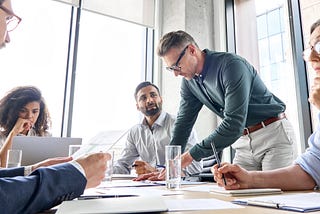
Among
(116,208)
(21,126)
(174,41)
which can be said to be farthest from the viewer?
(21,126)

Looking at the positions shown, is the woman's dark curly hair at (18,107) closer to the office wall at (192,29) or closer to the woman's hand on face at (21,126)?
the woman's hand on face at (21,126)

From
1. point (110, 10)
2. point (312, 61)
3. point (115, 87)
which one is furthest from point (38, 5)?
point (312, 61)

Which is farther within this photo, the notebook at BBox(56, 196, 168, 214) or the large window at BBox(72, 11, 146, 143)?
the large window at BBox(72, 11, 146, 143)

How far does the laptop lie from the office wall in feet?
5.78

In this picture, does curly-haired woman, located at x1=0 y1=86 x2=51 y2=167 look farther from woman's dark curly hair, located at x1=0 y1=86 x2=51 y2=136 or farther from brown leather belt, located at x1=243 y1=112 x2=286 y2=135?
brown leather belt, located at x1=243 y1=112 x2=286 y2=135

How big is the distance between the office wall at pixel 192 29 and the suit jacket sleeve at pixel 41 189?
8.26ft

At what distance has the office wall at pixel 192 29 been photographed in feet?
10.4

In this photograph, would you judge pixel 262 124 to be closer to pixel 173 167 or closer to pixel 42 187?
pixel 173 167

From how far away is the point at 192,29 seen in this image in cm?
327

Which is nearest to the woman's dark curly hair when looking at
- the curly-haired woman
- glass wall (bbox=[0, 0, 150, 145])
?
the curly-haired woman

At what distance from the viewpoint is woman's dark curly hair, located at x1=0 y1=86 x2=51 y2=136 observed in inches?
84.3

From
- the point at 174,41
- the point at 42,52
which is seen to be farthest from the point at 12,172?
the point at 42,52

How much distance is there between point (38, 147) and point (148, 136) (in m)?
0.96

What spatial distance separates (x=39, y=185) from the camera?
60 centimetres
